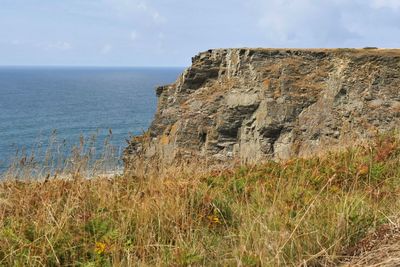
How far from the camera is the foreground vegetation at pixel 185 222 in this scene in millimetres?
4012

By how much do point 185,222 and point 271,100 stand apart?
1347cm

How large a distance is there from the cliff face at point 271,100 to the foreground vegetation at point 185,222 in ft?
30.1

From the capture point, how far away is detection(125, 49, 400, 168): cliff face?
15.8 metres

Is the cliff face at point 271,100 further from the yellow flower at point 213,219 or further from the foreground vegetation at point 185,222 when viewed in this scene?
the yellow flower at point 213,219

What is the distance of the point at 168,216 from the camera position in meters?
4.94

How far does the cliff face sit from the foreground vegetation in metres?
9.17

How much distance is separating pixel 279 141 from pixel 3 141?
46729mm

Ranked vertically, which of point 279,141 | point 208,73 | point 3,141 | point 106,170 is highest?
point 208,73

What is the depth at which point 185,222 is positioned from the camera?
4.75m

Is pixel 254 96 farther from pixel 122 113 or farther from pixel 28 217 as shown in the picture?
pixel 122 113

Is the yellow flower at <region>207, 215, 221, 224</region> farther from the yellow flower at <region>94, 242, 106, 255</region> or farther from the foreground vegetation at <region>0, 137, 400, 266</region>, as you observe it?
the yellow flower at <region>94, 242, 106, 255</region>

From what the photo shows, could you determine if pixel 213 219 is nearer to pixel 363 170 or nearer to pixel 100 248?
pixel 100 248

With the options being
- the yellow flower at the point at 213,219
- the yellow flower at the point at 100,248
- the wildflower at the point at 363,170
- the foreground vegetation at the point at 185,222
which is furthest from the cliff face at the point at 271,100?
the yellow flower at the point at 100,248

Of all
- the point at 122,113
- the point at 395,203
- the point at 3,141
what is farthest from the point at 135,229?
the point at 122,113
